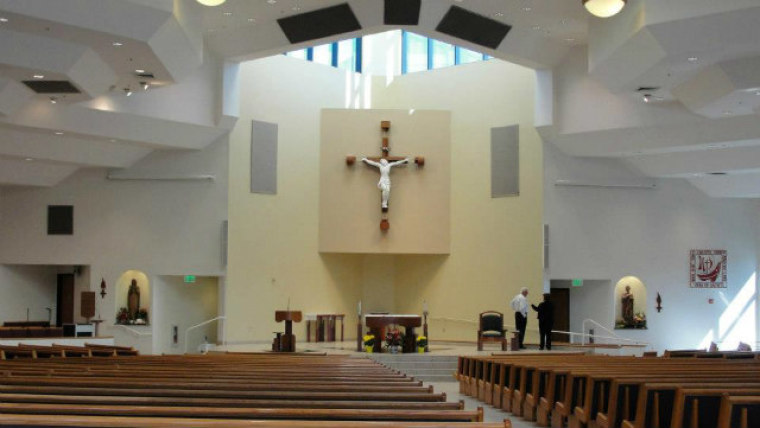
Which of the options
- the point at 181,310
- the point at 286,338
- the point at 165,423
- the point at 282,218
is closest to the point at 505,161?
the point at 282,218

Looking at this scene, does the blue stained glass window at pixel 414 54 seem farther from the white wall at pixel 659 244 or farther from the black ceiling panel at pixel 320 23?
the black ceiling panel at pixel 320 23

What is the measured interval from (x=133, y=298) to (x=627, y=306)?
11.1m

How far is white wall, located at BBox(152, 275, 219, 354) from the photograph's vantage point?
750 inches

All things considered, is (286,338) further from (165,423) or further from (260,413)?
(165,423)

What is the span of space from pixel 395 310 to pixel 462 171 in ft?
12.7

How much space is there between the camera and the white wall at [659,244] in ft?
62.0

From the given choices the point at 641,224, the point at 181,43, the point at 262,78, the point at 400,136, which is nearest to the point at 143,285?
the point at 262,78

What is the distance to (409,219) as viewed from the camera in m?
20.0

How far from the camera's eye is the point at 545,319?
17.2m

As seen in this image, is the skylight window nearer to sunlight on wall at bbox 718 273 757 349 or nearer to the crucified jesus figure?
the crucified jesus figure

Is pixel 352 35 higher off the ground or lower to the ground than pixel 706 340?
higher

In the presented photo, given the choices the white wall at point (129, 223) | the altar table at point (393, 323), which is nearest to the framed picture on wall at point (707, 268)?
the altar table at point (393, 323)

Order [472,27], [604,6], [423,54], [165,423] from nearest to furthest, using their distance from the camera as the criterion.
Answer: [165,423]
[604,6]
[472,27]
[423,54]

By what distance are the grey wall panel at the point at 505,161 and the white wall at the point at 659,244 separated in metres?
0.75
